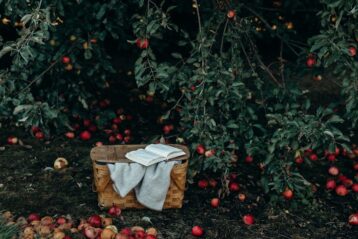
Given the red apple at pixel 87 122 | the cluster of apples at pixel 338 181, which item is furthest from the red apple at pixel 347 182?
the red apple at pixel 87 122

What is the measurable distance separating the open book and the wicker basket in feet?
0.16

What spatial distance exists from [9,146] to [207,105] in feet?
6.21

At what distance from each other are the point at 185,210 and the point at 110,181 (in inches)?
23.5

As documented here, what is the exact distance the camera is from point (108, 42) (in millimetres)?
7555

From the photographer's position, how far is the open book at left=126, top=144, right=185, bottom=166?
386cm

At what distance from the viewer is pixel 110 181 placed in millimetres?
3918

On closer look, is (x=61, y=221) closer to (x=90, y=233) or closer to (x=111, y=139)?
(x=90, y=233)

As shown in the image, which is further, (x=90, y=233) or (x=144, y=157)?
(x=144, y=157)

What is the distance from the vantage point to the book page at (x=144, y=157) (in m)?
3.85

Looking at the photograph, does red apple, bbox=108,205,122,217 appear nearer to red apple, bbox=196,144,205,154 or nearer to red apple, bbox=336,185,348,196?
red apple, bbox=196,144,205,154

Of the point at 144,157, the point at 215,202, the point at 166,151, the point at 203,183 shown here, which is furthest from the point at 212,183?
the point at 144,157

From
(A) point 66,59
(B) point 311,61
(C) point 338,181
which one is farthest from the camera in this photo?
(A) point 66,59

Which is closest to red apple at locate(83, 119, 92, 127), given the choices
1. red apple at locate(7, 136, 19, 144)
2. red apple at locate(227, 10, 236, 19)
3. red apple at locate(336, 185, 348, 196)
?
red apple at locate(7, 136, 19, 144)

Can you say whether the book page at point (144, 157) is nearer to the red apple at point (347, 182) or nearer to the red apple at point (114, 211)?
the red apple at point (114, 211)
